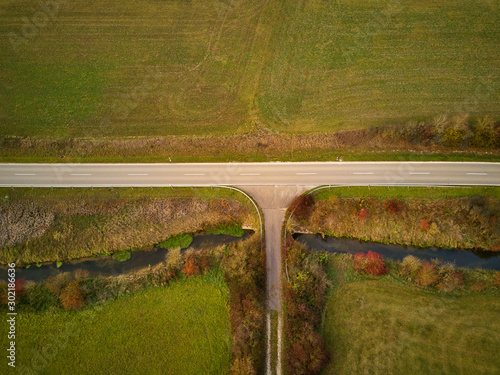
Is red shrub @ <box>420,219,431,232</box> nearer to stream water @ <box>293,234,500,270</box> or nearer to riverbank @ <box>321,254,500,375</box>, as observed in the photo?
stream water @ <box>293,234,500,270</box>

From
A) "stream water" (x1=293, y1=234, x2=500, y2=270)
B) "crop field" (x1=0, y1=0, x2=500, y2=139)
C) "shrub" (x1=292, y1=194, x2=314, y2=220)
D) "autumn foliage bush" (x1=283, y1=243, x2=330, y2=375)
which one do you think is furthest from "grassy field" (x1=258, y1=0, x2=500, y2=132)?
"autumn foliage bush" (x1=283, y1=243, x2=330, y2=375)

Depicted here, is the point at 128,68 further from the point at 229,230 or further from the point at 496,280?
the point at 496,280

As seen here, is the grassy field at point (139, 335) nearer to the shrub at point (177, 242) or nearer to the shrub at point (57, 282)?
the shrub at point (57, 282)

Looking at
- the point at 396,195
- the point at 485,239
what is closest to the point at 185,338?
the point at 396,195

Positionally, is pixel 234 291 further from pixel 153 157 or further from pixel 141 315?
pixel 153 157

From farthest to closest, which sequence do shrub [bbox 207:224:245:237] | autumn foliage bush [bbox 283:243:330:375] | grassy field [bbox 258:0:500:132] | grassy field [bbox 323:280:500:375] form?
grassy field [bbox 258:0:500:132] < shrub [bbox 207:224:245:237] < grassy field [bbox 323:280:500:375] < autumn foliage bush [bbox 283:243:330:375]

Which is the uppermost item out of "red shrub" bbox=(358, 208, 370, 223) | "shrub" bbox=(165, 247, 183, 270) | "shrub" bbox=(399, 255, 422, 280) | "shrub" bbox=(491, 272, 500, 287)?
"red shrub" bbox=(358, 208, 370, 223)

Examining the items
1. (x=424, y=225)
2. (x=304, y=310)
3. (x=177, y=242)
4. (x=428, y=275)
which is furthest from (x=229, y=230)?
(x=424, y=225)
